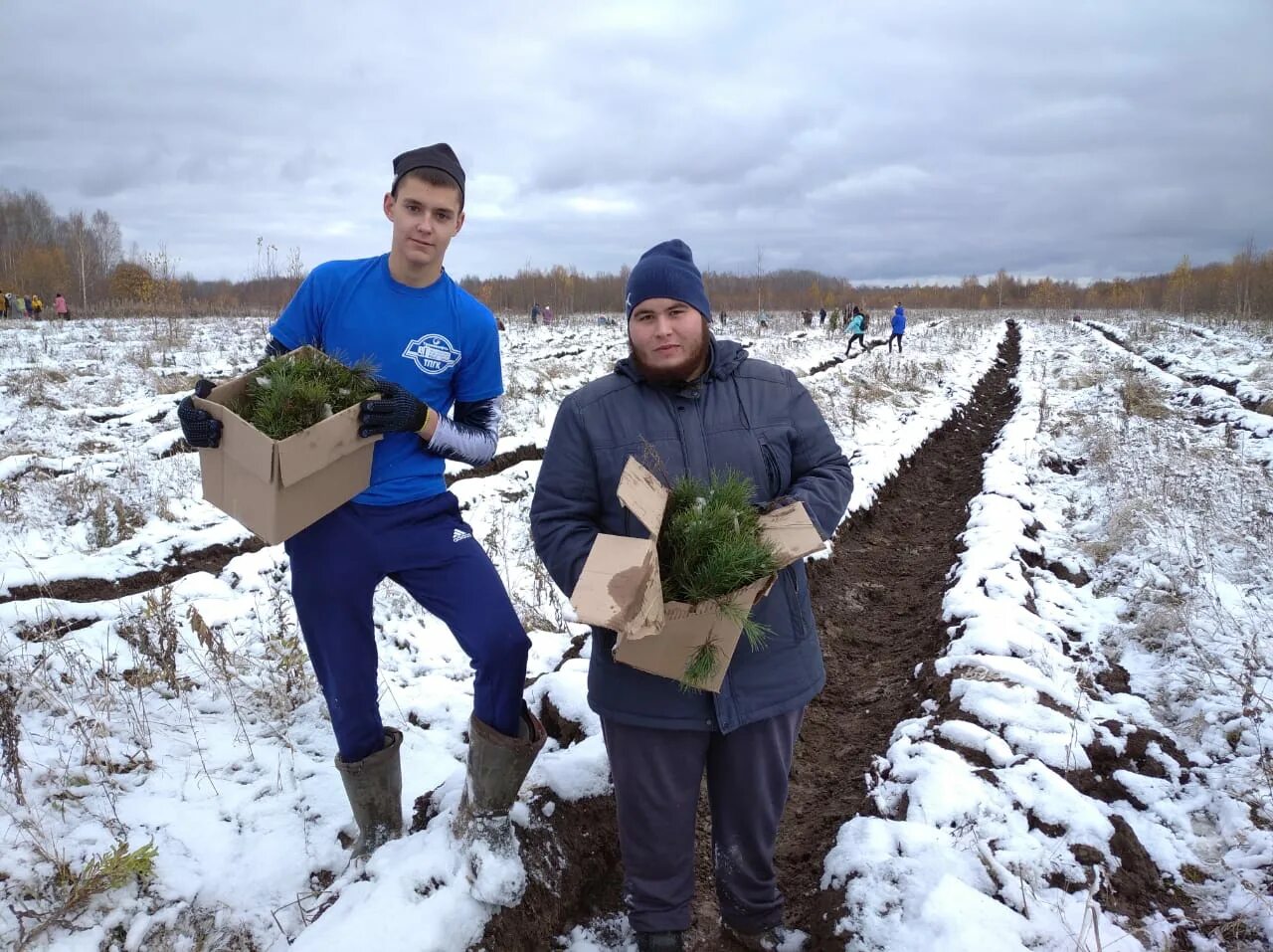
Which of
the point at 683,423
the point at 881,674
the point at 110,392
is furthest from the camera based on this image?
the point at 110,392

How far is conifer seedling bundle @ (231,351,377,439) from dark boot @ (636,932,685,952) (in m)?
1.88

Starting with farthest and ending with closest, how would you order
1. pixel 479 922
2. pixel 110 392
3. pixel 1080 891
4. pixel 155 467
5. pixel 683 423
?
pixel 110 392 → pixel 155 467 → pixel 1080 891 → pixel 479 922 → pixel 683 423

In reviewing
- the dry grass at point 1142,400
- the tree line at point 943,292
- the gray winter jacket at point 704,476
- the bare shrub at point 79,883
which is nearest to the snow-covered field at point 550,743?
the bare shrub at point 79,883

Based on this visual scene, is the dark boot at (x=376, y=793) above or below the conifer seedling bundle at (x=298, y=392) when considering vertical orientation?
below

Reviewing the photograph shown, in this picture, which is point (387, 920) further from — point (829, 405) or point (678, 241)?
point (829, 405)

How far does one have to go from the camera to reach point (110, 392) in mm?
11797

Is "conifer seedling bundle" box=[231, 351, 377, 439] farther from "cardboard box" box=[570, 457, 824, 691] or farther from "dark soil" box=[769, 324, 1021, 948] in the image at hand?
"dark soil" box=[769, 324, 1021, 948]

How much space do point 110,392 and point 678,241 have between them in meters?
12.9

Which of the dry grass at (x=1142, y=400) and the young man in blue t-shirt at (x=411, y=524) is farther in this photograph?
the dry grass at (x=1142, y=400)

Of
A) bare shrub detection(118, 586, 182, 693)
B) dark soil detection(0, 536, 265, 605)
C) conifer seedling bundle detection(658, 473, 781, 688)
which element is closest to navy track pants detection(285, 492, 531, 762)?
conifer seedling bundle detection(658, 473, 781, 688)

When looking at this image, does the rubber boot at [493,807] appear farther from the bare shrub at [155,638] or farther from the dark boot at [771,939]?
the bare shrub at [155,638]

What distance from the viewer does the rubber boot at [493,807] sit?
239 centimetres

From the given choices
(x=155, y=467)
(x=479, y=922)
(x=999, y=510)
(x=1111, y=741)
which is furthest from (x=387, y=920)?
(x=155, y=467)

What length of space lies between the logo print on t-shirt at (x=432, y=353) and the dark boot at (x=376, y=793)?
51.0 inches
